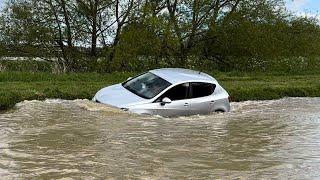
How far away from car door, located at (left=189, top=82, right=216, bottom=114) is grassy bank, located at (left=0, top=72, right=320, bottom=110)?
3227 millimetres

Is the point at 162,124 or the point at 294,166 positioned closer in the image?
the point at 294,166

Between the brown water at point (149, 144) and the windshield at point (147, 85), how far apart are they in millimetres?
904

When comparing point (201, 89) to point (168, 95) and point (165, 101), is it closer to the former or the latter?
point (168, 95)

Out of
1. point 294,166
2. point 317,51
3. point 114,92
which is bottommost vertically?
point 294,166

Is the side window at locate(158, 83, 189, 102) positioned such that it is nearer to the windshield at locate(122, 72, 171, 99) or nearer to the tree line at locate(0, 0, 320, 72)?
the windshield at locate(122, 72, 171, 99)

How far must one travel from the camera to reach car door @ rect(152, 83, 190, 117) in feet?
41.4

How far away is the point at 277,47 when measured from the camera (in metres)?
25.6

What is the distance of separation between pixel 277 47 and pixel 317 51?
7.38ft

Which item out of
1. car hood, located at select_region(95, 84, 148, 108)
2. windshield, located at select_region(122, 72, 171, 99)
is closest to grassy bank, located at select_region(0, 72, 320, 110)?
windshield, located at select_region(122, 72, 171, 99)

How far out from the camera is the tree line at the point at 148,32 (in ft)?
73.8

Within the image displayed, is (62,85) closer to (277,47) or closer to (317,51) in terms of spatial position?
(277,47)

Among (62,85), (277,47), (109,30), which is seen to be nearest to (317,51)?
(277,47)

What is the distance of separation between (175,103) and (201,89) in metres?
0.95

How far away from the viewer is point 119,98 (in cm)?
1271
